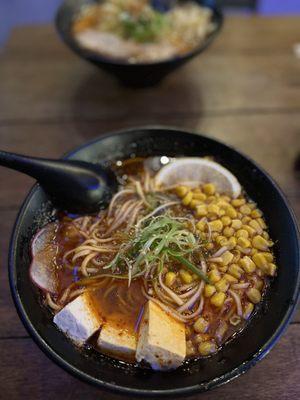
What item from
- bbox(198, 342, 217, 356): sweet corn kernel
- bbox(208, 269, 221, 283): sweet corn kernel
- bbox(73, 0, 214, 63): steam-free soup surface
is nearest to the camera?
bbox(198, 342, 217, 356): sweet corn kernel

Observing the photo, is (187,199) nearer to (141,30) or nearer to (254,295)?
(254,295)

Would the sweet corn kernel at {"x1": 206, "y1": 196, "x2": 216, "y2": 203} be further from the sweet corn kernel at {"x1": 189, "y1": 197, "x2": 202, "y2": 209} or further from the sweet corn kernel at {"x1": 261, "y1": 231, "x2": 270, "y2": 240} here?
the sweet corn kernel at {"x1": 261, "y1": 231, "x2": 270, "y2": 240}

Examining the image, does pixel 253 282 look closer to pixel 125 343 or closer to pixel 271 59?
pixel 125 343

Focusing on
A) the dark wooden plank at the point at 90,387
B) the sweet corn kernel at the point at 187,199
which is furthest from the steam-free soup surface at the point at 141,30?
the dark wooden plank at the point at 90,387

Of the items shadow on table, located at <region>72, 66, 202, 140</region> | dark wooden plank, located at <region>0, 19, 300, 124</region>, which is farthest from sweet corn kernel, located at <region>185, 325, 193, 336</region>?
dark wooden plank, located at <region>0, 19, 300, 124</region>

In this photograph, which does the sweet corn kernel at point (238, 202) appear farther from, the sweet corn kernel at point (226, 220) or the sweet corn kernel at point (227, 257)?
the sweet corn kernel at point (227, 257)

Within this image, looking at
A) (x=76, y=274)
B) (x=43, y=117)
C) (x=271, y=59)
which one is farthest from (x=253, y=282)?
(x=271, y=59)
